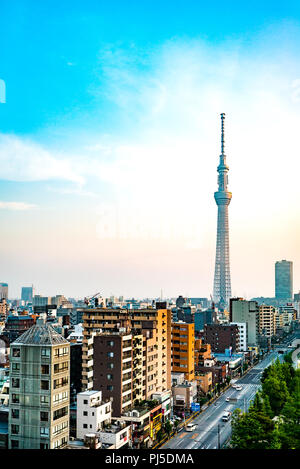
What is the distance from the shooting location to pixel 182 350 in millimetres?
18734

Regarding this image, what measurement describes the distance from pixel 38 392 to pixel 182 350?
1029 cm

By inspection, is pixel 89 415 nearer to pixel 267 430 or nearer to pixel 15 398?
pixel 15 398

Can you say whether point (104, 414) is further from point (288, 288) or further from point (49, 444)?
point (288, 288)

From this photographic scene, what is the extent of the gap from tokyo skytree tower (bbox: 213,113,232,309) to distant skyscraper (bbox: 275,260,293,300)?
7064 millimetres

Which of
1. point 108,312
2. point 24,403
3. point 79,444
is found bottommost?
point 79,444

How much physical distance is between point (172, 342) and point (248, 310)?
1555 cm

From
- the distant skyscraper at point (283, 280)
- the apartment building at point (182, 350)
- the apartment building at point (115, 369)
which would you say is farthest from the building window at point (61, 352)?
the distant skyscraper at point (283, 280)

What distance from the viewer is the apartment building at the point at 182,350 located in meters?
18.6

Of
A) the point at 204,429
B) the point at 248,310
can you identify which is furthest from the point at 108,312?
the point at 248,310

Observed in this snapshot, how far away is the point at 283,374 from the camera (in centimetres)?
1515

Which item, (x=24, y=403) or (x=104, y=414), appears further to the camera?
(x=104, y=414)

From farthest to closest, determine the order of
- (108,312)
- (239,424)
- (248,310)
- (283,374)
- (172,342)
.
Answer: (248,310), (172,342), (108,312), (283,374), (239,424)

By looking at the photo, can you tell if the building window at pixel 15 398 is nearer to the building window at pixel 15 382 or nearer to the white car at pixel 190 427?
the building window at pixel 15 382

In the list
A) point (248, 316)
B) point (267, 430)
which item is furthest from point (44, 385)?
point (248, 316)
